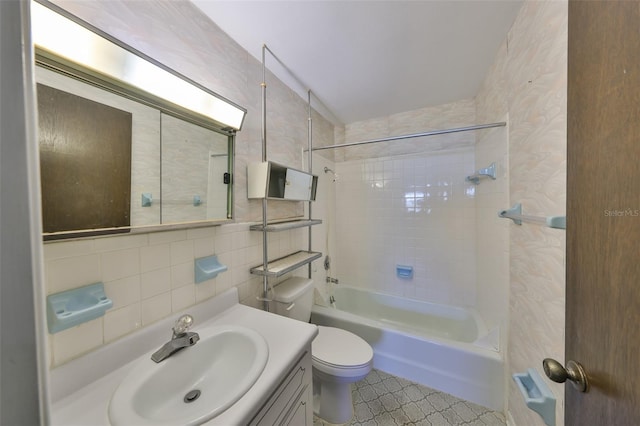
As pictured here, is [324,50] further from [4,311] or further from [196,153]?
[4,311]

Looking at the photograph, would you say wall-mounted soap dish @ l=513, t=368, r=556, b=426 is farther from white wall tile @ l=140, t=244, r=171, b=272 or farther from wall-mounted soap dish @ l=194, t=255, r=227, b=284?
white wall tile @ l=140, t=244, r=171, b=272

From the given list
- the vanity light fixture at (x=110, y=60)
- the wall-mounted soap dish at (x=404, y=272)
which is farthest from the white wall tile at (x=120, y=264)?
the wall-mounted soap dish at (x=404, y=272)

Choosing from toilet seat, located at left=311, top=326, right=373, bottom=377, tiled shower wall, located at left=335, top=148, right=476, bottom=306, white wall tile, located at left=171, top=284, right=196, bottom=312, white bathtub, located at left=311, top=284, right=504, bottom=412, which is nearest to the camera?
white wall tile, located at left=171, top=284, right=196, bottom=312

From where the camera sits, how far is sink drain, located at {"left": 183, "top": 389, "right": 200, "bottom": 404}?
76 centimetres

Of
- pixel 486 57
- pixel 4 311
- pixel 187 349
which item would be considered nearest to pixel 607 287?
pixel 4 311

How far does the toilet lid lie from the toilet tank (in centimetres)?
21

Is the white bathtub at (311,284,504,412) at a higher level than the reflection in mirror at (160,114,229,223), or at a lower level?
lower

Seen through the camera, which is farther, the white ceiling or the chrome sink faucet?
the white ceiling

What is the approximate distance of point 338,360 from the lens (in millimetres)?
1251

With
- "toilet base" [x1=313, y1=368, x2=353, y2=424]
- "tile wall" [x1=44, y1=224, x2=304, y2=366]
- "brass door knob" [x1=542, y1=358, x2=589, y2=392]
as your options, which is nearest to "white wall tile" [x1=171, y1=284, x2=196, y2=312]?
"tile wall" [x1=44, y1=224, x2=304, y2=366]

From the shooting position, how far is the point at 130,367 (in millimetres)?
745

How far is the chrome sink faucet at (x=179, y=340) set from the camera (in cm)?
77

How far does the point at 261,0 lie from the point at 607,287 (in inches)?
60.8

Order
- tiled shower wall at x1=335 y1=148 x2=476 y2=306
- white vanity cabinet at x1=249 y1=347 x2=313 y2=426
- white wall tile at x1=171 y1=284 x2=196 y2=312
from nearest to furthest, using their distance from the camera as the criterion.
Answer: white vanity cabinet at x1=249 y1=347 x2=313 y2=426, white wall tile at x1=171 y1=284 x2=196 y2=312, tiled shower wall at x1=335 y1=148 x2=476 y2=306
